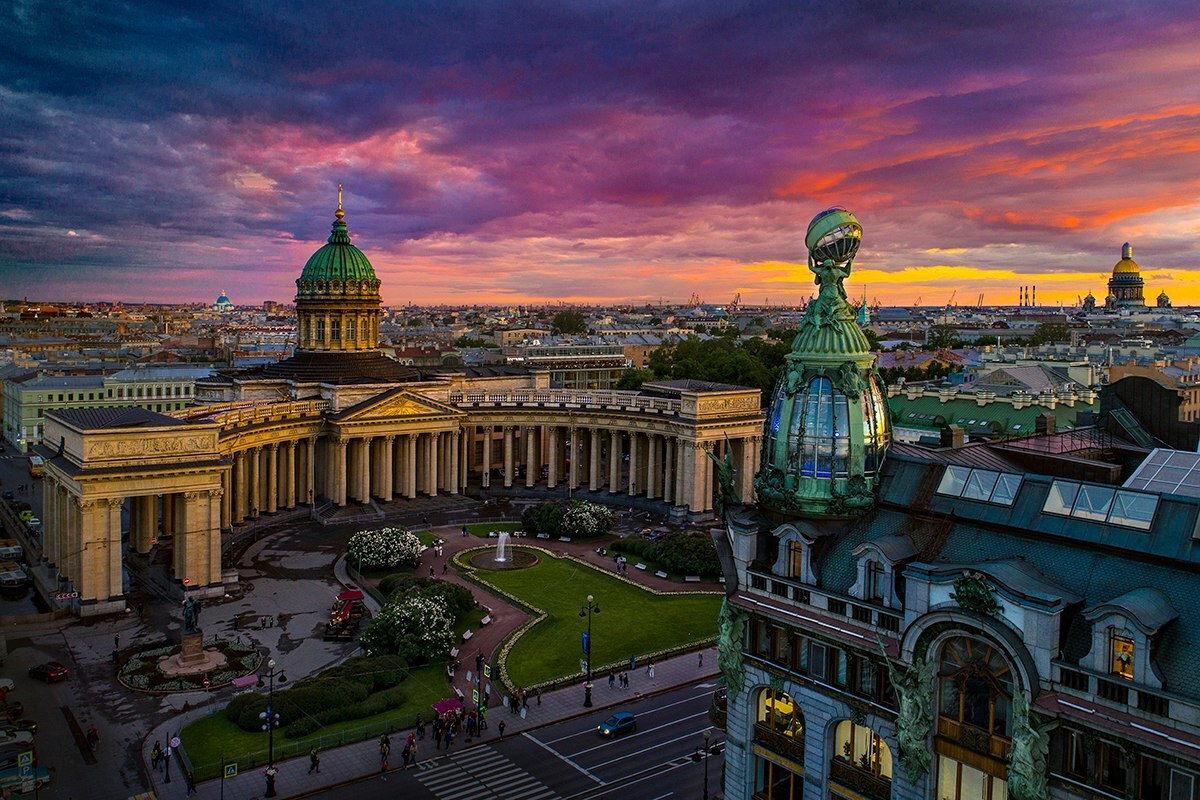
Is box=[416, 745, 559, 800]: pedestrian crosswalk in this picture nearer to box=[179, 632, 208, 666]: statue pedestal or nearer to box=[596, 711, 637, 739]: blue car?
box=[596, 711, 637, 739]: blue car

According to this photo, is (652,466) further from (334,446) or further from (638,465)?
(334,446)

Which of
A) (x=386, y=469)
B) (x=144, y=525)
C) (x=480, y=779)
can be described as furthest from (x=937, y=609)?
(x=386, y=469)

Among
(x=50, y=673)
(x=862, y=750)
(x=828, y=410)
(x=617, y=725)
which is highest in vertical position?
(x=828, y=410)

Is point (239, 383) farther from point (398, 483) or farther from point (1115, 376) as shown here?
point (1115, 376)

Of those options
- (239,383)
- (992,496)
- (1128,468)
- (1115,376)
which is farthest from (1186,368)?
(239,383)

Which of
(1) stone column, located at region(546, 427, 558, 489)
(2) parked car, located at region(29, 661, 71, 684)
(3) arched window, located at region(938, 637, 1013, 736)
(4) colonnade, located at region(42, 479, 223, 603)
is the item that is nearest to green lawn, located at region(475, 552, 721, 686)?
(4) colonnade, located at region(42, 479, 223, 603)

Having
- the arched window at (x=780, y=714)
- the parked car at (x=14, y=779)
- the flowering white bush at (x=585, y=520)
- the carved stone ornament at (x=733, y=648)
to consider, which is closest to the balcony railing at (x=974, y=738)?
the arched window at (x=780, y=714)
